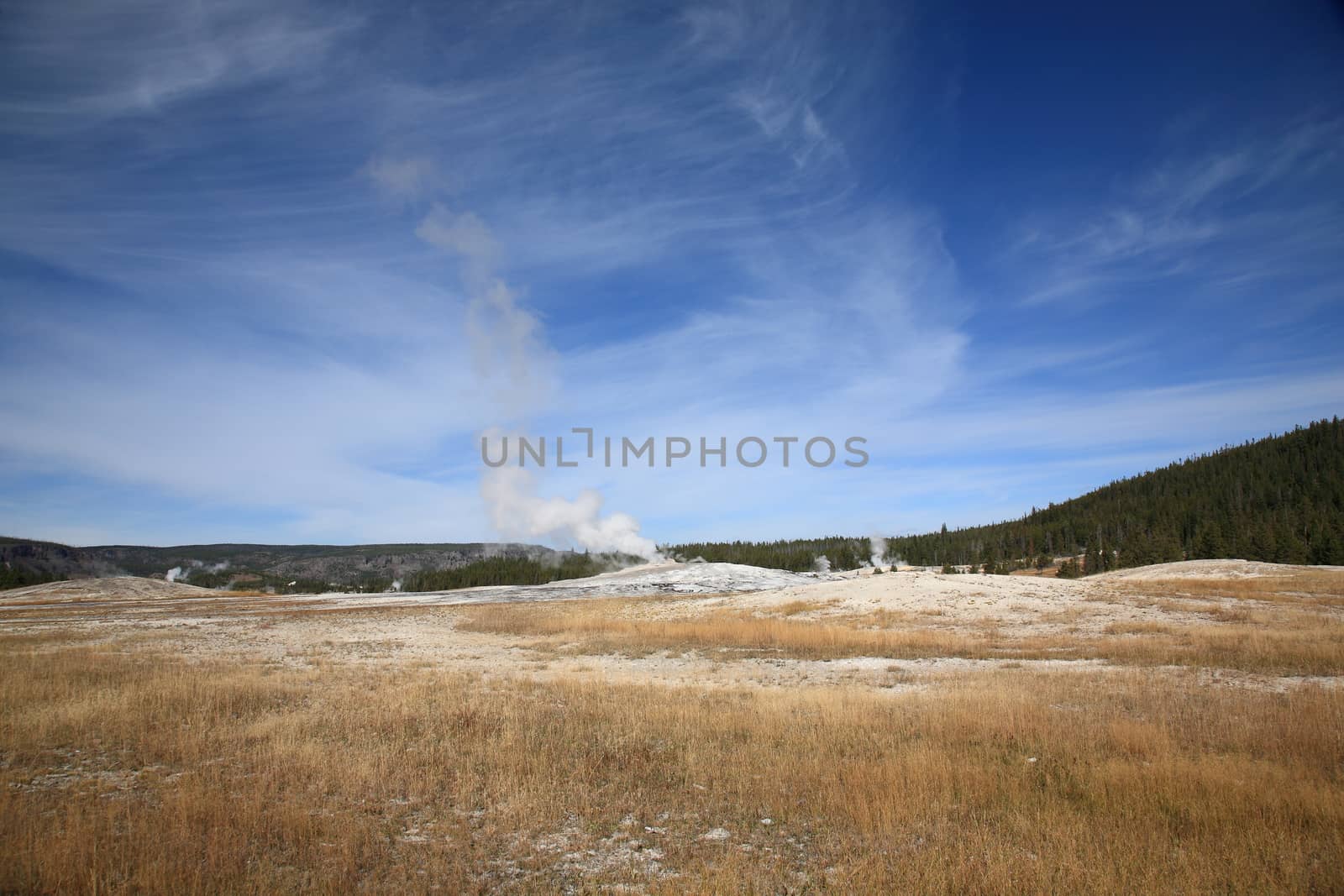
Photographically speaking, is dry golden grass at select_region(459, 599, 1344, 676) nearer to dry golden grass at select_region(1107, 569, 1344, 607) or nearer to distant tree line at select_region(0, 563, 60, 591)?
dry golden grass at select_region(1107, 569, 1344, 607)

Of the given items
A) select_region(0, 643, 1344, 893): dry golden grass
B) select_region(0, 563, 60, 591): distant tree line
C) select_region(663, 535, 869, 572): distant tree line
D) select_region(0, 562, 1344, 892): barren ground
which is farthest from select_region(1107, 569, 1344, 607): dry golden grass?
select_region(0, 563, 60, 591): distant tree line

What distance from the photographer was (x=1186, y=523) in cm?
10288

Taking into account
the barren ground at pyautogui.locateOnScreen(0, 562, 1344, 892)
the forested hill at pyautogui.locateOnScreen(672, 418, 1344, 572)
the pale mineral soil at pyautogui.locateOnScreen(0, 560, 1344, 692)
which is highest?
the forested hill at pyautogui.locateOnScreen(672, 418, 1344, 572)

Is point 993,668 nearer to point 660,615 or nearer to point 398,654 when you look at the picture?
point 398,654

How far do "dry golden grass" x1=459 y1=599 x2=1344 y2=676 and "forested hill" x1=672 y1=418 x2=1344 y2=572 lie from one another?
6947 cm

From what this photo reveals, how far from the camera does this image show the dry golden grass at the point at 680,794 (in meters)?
5.75

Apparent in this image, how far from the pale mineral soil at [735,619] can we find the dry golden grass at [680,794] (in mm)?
5210

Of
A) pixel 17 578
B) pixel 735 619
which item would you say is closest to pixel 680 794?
pixel 735 619

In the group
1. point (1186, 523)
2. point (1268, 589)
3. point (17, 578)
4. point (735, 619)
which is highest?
point (1186, 523)

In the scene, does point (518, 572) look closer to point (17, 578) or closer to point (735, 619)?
point (17, 578)

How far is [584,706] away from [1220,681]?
14.2 meters

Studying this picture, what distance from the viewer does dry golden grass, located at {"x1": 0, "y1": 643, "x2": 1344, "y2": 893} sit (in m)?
5.75

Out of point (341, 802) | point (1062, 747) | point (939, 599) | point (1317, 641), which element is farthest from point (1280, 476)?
point (341, 802)

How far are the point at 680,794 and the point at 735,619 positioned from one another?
27.5 m
